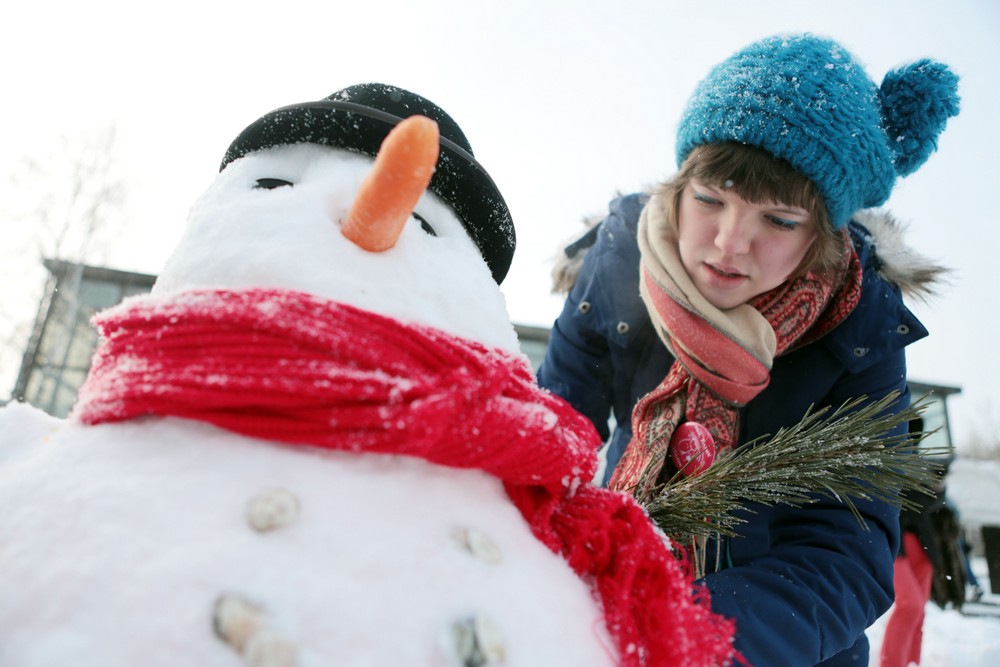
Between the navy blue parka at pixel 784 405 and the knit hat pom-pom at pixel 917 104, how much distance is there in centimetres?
21

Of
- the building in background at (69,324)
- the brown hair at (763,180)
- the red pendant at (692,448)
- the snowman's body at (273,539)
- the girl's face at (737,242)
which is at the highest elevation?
the brown hair at (763,180)

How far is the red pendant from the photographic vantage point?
96 centimetres

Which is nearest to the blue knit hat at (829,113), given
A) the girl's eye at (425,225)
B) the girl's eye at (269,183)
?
the girl's eye at (425,225)

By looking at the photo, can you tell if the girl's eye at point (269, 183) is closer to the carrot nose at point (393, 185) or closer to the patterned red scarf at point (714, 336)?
the carrot nose at point (393, 185)

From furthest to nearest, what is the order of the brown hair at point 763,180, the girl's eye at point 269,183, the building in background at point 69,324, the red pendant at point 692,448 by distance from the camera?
1. the building in background at point 69,324
2. the brown hair at point 763,180
3. the red pendant at point 692,448
4. the girl's eye at point 269,183

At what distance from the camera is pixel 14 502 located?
431 mm

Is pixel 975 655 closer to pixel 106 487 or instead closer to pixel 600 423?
pixel 600 423

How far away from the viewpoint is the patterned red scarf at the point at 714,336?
1.09m

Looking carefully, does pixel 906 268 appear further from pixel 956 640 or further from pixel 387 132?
pixel 956 640

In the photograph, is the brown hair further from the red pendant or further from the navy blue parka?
the red pendant

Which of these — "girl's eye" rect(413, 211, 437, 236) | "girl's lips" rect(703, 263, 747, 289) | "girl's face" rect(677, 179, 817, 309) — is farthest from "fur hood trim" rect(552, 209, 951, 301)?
"girl's eye" rect(413, 211, 437, 236)

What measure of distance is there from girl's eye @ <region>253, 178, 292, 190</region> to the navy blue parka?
2.18 feet

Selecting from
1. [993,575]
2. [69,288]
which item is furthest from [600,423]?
[69,288]

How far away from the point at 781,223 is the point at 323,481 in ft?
3.15
